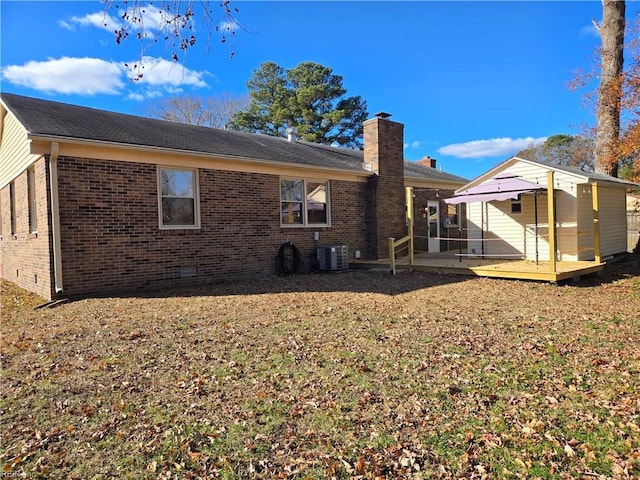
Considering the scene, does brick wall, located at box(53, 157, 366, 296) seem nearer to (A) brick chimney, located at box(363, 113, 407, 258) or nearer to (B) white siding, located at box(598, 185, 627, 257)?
(A) brick chimney, located at box(363, 113, 407, 258)

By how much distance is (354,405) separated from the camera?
358cm

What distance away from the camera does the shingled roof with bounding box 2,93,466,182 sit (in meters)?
8.73

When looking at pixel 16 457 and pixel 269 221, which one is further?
pixel 269 221

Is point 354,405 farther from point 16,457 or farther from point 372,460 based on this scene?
point 16,457

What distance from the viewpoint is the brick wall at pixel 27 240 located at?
27.9 ft

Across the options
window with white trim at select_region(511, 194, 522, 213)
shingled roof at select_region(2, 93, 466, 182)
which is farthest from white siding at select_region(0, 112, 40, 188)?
window with white trim at select_region(511, 194, 522, 213)

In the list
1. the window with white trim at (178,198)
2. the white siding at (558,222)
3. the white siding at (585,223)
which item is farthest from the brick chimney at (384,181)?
the window with white trim at (178,198)

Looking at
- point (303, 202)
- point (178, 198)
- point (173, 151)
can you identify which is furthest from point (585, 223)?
point (173, 151)

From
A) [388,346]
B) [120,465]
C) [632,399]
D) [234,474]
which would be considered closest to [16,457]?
[120,465]

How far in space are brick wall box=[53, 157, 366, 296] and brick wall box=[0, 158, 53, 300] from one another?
1.51 ft

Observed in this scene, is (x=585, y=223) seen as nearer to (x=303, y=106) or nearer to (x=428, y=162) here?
(x=428, y=162)

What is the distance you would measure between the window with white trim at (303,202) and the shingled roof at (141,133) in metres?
0.70

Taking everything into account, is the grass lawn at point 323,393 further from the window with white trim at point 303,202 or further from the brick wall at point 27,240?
the window with white trim at point 303,202

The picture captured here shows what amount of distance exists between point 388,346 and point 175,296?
17.8 ft
